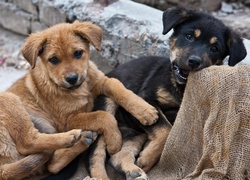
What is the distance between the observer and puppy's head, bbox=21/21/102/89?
4.79 m

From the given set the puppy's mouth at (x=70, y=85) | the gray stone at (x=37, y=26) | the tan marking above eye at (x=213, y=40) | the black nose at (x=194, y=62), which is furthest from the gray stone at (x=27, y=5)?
the black nose at (x=194, y=62)

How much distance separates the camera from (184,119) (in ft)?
14.3

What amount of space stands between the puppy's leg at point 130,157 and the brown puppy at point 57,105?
0.10 metres

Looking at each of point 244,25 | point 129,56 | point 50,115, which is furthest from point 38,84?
point 244,25

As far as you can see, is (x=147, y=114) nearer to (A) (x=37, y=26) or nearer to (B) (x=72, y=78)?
(B) (x=72, y=78)

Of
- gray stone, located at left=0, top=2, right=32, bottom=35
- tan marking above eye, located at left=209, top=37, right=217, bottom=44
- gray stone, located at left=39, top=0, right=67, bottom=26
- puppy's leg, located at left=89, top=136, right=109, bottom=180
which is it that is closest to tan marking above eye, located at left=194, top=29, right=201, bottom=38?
tan marking above eye, located at left=209, top=37, right=217, bottom=44

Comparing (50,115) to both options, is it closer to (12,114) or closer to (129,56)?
(12,114)

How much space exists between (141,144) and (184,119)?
0.67 metres

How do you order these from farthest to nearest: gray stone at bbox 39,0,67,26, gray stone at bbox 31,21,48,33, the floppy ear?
gray stone at bbox 31,21,48,33 < gray stone at bbox 39,0,67,26 < the floppy ear

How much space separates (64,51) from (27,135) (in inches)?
31.5

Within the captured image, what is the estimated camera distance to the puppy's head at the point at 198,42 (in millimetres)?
4496

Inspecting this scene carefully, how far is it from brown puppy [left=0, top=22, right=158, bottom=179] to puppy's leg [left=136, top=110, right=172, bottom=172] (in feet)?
0.28

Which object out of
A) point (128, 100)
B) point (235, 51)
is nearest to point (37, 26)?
point (128, 100)

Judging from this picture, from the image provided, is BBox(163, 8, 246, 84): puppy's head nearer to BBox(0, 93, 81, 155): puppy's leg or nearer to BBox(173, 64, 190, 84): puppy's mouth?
BBox(173, 64, 190, 84): puppy's mouth
